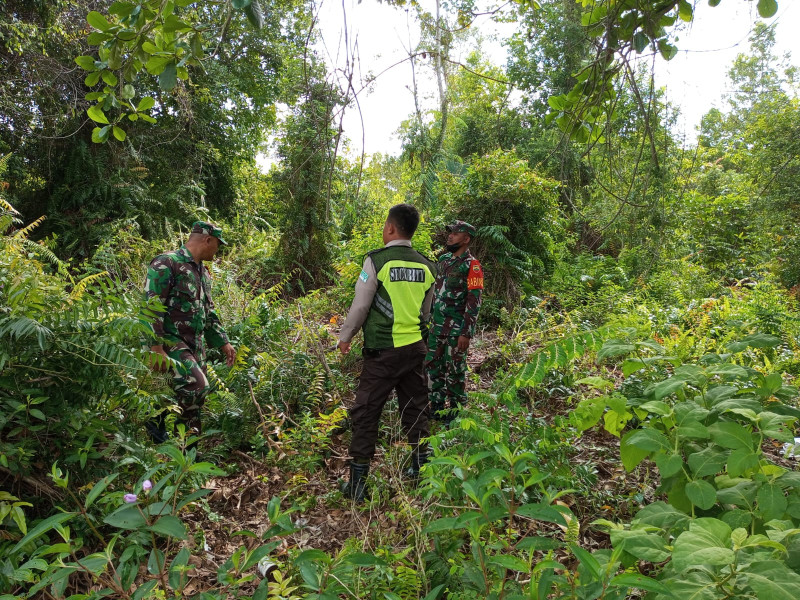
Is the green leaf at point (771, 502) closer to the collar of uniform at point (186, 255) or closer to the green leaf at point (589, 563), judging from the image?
the green leaf at point (589, 563)

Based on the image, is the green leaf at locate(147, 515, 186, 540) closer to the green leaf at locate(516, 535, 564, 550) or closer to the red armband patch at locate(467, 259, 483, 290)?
the green leaf at locate(516, 535, 564, 550)

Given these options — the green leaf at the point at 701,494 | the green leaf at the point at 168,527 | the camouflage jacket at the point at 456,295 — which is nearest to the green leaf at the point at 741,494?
the green leaf at the point at 701,494

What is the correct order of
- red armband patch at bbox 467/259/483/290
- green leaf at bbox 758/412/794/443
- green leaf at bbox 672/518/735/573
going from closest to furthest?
green leaf at bbox 672/518/735/573
green leaf at bbox 758/412/794/443
red armband patch at bbox 467/259/483/290

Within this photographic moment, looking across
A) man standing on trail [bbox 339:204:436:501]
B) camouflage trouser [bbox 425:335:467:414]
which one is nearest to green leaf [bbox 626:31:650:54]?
man standing on trail [bbox 339:204:436:501]

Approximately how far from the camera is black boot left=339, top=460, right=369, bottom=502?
3.63m

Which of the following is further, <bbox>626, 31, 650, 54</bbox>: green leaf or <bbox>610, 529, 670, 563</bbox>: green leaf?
<bbox>626, 31, 650, 54</bbox>: green leaf

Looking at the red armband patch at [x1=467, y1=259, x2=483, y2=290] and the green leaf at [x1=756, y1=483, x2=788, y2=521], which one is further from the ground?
the red armband patch at [x1=467, y1=259, x2=483, y2=290]

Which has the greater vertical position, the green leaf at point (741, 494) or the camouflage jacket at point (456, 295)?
the camouflage jacket at point (456, 295)

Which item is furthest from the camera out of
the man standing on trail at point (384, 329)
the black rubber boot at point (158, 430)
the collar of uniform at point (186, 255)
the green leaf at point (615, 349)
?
the collar of uniform at point (186, 255)

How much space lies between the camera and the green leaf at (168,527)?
4.53 feet

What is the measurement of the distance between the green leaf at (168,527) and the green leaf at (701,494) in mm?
Answer: 1698

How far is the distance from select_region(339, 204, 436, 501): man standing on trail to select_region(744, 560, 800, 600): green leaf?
265 centimetres

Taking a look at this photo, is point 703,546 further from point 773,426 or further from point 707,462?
point 773,426

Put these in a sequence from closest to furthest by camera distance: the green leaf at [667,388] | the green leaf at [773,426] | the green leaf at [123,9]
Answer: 1. the green leaf at [123,9]
2. the green leaf at [773,426]
3. the green leaf at [667,388]
